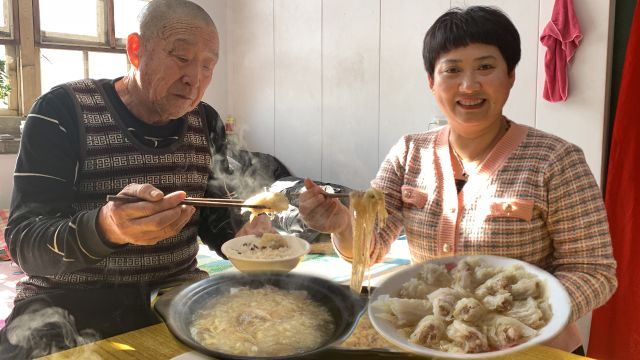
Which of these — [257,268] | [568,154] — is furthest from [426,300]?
[568,154]

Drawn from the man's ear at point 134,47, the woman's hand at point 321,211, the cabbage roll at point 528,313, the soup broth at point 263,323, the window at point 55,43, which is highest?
the window at point 55,43

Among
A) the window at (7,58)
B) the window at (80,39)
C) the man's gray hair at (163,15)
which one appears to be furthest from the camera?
the window at (80,39)

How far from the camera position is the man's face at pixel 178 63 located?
57.7 inches

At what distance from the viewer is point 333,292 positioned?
45.9 inches

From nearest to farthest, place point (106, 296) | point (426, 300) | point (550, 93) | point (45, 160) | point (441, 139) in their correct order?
point (426, 300), point (45, 160), point (106, 296), point (441, 139), point (550, 93)

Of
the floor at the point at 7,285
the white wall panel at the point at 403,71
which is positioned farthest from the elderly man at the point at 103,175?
the white wall panel at the point at 403,71

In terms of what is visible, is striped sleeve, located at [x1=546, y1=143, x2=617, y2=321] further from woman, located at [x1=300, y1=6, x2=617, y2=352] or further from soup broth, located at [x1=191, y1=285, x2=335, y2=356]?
soup broth, located at [x1=191, y1=285, x2=335, y2=356]

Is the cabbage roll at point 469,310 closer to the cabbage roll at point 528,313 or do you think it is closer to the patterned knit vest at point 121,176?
the cabbage roll at point 528,313

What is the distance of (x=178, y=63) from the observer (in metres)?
1.48

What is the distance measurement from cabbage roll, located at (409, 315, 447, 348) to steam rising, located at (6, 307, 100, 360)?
2.91ft

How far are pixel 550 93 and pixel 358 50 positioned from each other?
65.3 inches

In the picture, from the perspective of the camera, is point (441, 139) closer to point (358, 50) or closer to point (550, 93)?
point (550, 93)

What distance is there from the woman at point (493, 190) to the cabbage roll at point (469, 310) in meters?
0.45

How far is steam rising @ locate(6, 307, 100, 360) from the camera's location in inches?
54.5
